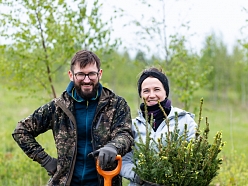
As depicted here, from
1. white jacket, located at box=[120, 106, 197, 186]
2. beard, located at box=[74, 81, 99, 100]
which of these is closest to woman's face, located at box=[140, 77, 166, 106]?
white jacket, located at box=[120, 106, 197, 186]

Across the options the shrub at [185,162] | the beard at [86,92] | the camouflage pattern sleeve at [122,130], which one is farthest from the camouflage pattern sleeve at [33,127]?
the shrub at [185,162]

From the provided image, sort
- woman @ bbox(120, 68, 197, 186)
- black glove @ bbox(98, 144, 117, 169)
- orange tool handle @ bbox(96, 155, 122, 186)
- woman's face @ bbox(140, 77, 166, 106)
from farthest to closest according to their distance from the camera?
woman's face @ bbox(140, 77, 166, 106), woman @ bbox(120, 68, 197, 186), orange tool handle @ bbox(96, 155, 122, 186), black glove @ bbox(98, 144, 117, 169)

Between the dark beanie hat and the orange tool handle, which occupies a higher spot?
the dark beanie hat

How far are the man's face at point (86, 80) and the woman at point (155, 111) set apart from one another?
1.33ft

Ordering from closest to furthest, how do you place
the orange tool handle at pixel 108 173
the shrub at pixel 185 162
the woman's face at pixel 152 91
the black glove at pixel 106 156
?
the shrub at pixel 185 162 < the black glove at pixel 106 156 < the orange tool handle at pixel 108 173 < the woman's face at pixel 152 91

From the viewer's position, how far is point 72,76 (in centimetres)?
306

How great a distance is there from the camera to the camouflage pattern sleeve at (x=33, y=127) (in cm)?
309

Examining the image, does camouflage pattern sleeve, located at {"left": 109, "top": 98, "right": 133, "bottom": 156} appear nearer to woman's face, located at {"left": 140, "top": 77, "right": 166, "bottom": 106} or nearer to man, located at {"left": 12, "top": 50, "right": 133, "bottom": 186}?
man, located at {"left": 12, "top": 50, "right": 133, "bottom": 186}

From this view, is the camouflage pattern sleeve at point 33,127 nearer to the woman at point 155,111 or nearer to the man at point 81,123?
the man at point 81,123

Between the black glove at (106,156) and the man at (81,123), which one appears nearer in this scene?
the black glove at (106,156)

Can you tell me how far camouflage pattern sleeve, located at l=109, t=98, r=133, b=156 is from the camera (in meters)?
2.81

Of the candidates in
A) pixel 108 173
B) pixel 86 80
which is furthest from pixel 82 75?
pixel 108 173

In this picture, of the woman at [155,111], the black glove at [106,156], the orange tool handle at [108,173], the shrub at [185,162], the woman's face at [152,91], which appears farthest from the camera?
the woman's face at [152,91]

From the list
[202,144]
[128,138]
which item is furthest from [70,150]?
[202,144]
